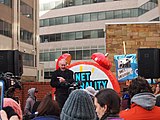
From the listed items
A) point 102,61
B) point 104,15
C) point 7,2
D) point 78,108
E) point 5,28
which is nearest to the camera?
point 78,108

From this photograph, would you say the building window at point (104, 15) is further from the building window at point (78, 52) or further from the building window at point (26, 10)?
the building window at point (26, 10)

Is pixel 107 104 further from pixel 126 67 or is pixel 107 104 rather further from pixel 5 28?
pixel 5 28

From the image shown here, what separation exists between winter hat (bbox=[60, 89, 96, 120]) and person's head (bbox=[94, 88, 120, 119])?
0.38 m

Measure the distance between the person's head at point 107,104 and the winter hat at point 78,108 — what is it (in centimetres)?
38

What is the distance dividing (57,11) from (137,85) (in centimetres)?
5467

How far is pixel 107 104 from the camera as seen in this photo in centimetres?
348

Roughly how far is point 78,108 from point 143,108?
120 cm

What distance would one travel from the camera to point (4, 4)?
39.2m

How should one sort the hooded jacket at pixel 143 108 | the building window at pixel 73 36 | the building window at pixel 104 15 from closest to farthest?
1. the hooded jacket at pixel 143 108
2. the building window at pixel 104 15
3. the building window at pixel 73 36

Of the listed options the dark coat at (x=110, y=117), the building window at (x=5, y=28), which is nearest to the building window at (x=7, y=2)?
the building window at (x=5, y=28)

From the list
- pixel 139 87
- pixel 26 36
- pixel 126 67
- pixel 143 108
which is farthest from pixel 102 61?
pixel 26 36

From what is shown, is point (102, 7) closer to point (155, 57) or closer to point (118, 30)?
point (118, 30)

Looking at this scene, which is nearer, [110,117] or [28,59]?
[110,117]

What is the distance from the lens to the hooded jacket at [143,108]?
3.99 m
